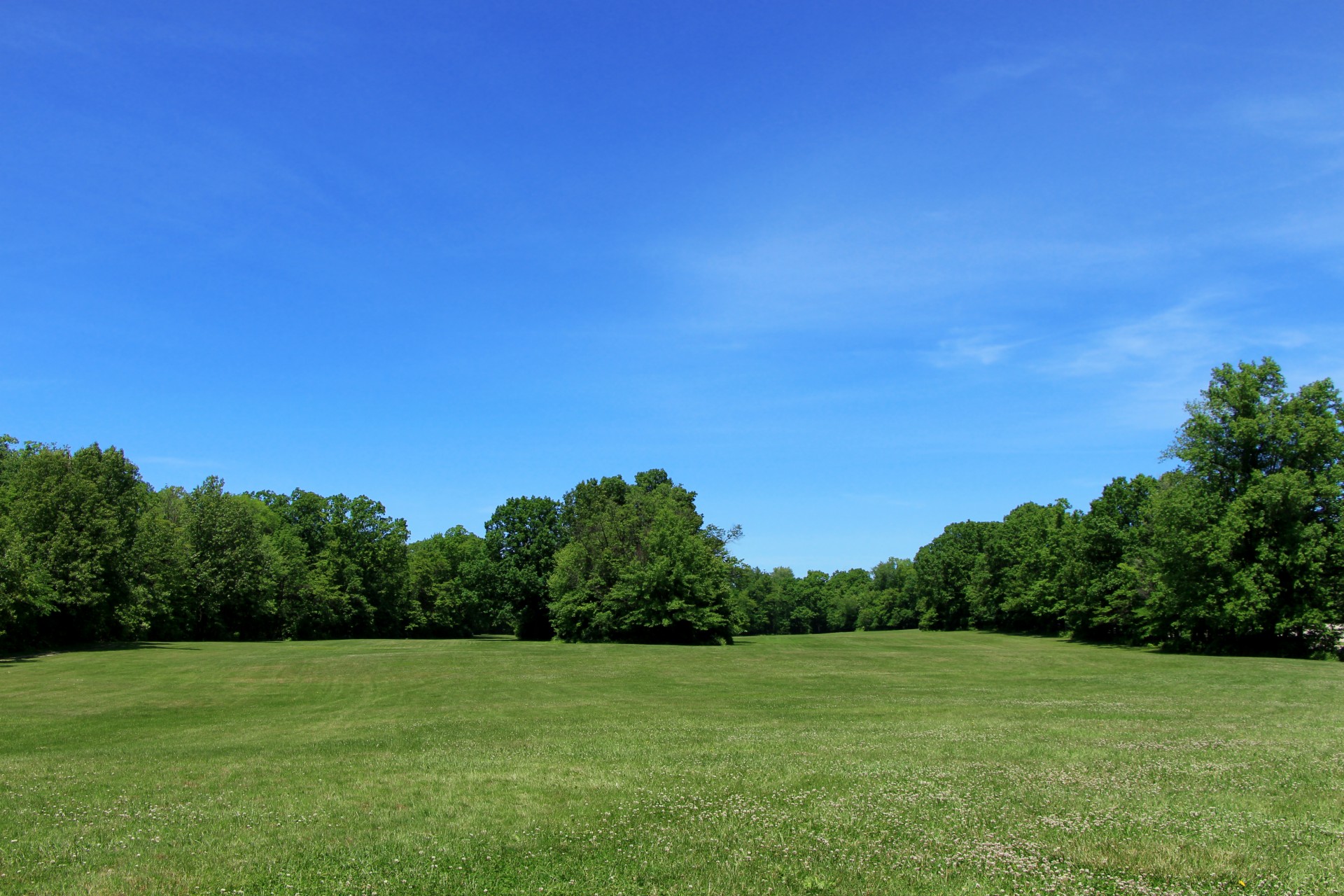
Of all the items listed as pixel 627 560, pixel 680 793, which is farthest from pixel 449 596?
pixel 680 793

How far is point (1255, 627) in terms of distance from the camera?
5081 cm

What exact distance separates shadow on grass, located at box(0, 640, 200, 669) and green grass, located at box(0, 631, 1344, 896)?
2101 cm

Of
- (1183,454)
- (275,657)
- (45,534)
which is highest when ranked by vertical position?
(1183,454)

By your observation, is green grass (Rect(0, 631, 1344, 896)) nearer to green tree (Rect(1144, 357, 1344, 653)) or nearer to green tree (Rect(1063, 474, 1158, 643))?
green tree (Rect(1144, 357, 1344, 653))

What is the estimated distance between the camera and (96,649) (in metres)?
55.2

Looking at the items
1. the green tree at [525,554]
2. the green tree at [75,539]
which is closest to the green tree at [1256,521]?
the green tree at [525,554]

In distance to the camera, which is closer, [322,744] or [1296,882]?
[1296,882]

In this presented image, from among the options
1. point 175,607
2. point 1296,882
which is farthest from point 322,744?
point 175,607

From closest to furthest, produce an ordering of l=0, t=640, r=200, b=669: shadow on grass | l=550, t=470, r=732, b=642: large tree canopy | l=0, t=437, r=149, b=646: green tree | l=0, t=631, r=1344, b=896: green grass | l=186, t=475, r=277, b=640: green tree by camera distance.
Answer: l=0, t=631, r=1344, b=896: green grass < l=0, t=640, r=200, b=669: shadow on grass < l=0, t=437, r=149, b=646: green tree < l=550, t=470, r=732, b=642: large tree canopy < l=186, t=475, r=277, b=640: green tree

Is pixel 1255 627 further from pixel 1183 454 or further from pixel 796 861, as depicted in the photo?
pixel 796 861

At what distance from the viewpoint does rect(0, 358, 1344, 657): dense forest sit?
5006cm

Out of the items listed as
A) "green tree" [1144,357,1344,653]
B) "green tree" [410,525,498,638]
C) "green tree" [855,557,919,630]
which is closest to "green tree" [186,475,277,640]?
"green tree" [410,525,498,638]

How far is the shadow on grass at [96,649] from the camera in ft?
153

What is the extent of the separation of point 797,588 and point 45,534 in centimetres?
13853
